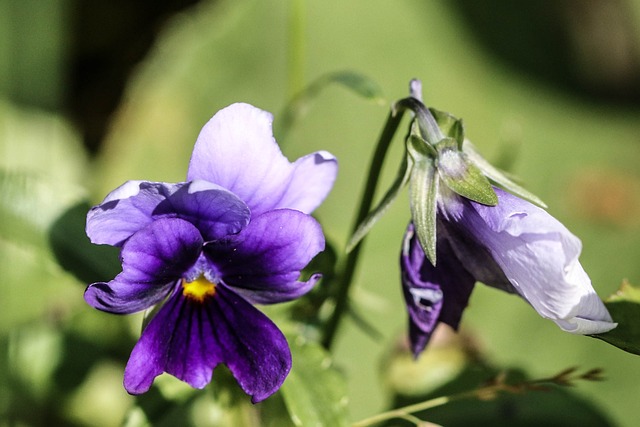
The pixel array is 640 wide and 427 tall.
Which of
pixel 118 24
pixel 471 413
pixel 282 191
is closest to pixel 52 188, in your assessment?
pixel 282 191

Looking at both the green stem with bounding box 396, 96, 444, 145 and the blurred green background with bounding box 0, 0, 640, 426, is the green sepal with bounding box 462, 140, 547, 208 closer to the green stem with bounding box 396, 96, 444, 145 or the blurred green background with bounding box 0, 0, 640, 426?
the green stem with bounding box 396, 96, 444, 145

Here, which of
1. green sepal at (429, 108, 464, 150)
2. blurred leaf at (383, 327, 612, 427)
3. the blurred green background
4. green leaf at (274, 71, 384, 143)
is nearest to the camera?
green sepal at (429, 108, 464, 150)

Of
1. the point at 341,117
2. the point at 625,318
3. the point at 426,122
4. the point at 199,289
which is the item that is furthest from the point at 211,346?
the point at 341,117

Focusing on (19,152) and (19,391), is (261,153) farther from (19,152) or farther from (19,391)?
(19,152)

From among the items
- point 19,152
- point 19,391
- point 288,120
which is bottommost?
point 19,391

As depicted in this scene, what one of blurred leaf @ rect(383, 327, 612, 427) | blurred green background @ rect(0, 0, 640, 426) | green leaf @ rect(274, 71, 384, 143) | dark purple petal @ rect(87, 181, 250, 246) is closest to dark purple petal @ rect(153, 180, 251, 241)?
dark purple petal @ rect(87, 181, 250, 246)

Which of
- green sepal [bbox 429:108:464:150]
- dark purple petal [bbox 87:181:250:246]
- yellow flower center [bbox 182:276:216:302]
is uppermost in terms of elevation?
green sepal [bbox 429:108:464:150]
